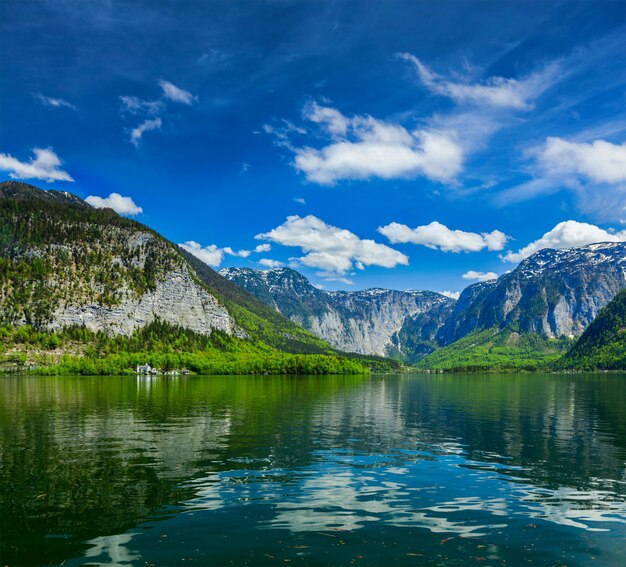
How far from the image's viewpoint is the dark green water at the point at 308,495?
71.4 ft

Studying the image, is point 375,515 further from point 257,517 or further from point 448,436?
point 448,436

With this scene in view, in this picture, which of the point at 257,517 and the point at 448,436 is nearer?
the point at 257,517

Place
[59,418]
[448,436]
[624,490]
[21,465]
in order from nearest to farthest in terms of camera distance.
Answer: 1. [624,490]
2. [21,465]
3. [448,436]
4. [59,418]

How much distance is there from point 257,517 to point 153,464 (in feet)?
54.3

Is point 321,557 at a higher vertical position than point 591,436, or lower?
higher

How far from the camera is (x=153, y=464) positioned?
39625mm

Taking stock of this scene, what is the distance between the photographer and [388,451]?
47.7m

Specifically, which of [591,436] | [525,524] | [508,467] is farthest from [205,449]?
[591,436]

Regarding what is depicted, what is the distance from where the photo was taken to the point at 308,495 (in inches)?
1218

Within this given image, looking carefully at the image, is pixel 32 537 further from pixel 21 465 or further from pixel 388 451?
pixel 388 451

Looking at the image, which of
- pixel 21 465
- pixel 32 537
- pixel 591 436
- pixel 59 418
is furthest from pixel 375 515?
pixel 59 418

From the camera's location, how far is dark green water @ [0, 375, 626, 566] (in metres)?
21.8

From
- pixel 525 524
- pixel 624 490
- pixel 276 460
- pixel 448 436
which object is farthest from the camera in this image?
pixel 448 436

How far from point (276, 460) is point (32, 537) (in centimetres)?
2161
